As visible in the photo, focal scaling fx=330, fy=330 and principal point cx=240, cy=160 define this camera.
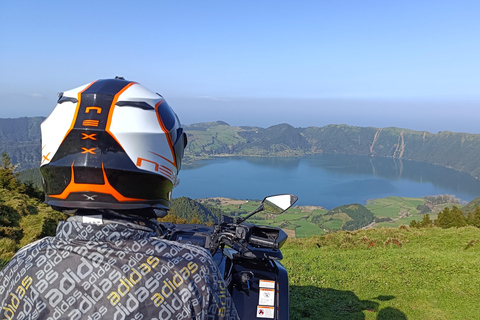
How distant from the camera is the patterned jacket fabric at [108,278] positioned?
1.33 metres

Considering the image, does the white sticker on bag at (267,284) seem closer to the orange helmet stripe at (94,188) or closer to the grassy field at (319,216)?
the orange helmet stripe at (94,188)

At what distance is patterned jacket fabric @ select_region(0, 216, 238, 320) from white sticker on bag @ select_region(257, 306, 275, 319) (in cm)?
114

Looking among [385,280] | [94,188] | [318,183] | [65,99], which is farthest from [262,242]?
[318,183]

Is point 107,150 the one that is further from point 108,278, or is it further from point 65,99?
point 108,278

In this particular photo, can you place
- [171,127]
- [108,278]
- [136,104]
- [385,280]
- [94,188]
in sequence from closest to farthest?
1. [108,278]
2. [94,188]
3. [136,104]
4. [171,127]
5. [385,280]

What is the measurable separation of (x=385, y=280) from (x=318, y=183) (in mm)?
133233

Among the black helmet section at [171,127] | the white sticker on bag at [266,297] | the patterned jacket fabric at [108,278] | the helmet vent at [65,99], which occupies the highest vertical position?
the helmet vent at [65,99]

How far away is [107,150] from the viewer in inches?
66.9

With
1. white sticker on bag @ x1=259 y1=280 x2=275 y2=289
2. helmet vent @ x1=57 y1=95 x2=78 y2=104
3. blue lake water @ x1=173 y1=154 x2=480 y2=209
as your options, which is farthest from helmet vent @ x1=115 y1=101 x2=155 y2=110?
A: blue lake water @ x1=173 y1=154 x2=480 y2=209

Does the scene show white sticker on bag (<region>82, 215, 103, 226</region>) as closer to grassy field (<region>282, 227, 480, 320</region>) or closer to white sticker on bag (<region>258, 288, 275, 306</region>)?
white sticker on bag (<region>258, 288, 275, 306</region>)

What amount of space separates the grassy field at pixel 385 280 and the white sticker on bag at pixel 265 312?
3374 mm

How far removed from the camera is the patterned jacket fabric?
1.33m

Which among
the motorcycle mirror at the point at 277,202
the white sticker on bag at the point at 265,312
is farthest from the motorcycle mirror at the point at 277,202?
the white sticker on bag at the point at 265,312

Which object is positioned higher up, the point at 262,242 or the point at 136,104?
the point at 136,104
